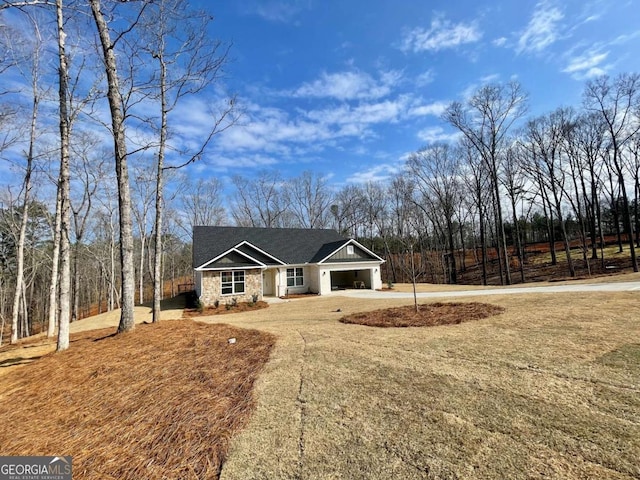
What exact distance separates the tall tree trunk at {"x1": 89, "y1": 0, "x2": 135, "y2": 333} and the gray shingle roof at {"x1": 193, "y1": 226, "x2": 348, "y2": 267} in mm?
11458

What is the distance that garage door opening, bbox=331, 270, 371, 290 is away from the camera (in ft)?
76.9

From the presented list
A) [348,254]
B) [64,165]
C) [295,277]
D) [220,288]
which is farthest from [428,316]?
[295,277]

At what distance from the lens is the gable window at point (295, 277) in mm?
22422

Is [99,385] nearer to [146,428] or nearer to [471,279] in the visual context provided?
[146,428]

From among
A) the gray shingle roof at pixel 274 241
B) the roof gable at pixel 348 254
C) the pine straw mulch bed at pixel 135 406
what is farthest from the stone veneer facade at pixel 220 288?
the pine straw mulch bed at pixel 135 406

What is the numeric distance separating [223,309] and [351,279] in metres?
11.9

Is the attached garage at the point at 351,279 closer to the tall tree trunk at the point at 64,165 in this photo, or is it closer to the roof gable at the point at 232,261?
the roof gable at the point at 232,261

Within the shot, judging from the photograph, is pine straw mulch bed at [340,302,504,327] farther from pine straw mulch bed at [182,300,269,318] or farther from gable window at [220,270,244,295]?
gable window at [220,270,244,295]

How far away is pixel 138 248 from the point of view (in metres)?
34.6

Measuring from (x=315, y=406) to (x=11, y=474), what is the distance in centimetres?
285

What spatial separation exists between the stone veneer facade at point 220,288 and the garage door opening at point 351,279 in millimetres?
7560

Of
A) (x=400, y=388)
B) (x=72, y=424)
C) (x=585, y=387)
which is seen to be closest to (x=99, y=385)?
(x=72, y=424)

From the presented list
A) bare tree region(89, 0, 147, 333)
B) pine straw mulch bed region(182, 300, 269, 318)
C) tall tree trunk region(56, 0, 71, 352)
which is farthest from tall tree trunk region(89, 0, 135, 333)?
pine straw mulch bed region(182, 300, 269, 318)

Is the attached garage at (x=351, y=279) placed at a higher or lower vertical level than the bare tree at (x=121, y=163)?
lower
